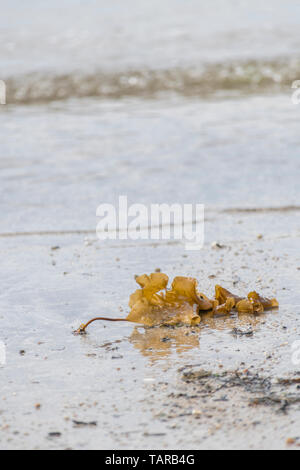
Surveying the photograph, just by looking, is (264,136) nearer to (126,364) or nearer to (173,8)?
(126,364)

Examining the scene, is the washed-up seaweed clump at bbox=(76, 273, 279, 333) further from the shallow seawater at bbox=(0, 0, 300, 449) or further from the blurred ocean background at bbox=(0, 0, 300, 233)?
the blurred ocean background at bbox=(0, 0, 300, 233)

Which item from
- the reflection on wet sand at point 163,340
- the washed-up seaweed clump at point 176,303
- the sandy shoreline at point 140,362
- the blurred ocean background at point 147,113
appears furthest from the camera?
the blurred ocean background at point 147,113

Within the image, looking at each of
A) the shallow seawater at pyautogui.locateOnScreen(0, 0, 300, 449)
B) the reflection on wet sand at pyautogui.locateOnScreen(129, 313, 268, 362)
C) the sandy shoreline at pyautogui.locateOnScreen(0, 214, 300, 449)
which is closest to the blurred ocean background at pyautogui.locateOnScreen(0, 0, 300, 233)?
the shallow seawater at pyautogui.locateOnScreen(0, 0, 300, 449)

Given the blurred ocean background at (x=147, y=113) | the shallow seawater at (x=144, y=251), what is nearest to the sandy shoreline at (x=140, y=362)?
the shallow seawater at (x=144, y=251)

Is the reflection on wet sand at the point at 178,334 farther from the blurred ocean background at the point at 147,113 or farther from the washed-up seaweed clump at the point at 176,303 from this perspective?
the blurred ocean background at the point at 147,113
